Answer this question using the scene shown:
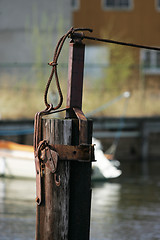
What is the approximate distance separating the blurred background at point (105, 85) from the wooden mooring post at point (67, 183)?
6.13 m

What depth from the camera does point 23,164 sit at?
A: 17.5 metres

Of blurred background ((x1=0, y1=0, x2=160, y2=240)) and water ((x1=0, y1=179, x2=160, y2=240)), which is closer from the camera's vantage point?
water ((x1=0, y1=179, x2=160, y2=240))

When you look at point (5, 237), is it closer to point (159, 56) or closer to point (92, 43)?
point (92, 43)

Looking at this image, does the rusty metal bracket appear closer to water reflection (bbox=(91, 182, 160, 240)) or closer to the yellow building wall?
water reflection (bbox=(91, 182, 160, 240))

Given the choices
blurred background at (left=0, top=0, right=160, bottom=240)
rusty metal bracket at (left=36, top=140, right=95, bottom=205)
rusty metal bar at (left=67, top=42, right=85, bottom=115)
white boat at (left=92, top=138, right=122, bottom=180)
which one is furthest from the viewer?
white boat at (left=92, top=138, right=122, bottom=180)

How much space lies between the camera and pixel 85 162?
15.9 ft

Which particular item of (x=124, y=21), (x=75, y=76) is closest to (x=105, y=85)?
(x=124, y=21)

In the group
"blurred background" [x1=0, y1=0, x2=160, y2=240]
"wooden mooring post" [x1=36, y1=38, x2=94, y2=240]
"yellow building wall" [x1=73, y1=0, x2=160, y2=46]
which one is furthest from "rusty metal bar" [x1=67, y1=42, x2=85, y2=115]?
"yellow building wall" [x1=73, y1=0, x2=160, y2=46]

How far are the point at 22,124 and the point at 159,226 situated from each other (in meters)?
11.1

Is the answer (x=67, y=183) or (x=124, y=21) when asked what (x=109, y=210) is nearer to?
(x=67, y=183)

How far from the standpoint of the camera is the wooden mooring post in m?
4.81

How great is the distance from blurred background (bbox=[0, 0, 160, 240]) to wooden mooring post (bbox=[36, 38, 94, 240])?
20.1ft

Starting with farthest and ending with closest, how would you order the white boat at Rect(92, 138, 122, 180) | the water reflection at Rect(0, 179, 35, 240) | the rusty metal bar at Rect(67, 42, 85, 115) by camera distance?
the white boat at Rect(92, 138, 122, 180), the water reflection at Rect(0, 179, 35, 240), the rusty metal bar at Rect(67, 42, 85, 115)

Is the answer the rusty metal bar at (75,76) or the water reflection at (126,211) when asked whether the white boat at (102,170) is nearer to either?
the water reflection at (126,211)
